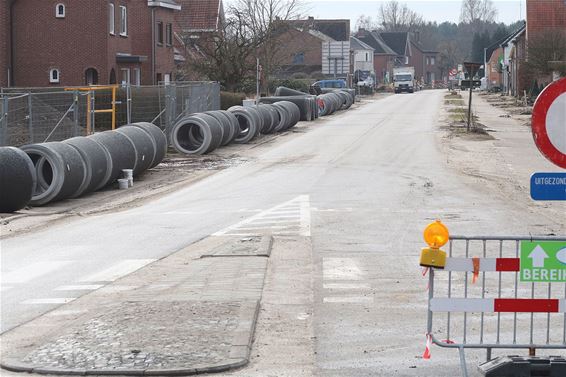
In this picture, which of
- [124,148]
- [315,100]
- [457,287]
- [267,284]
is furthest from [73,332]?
[315,100]

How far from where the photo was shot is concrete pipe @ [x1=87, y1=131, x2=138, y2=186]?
23531 mm

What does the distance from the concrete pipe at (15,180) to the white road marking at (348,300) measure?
937cm

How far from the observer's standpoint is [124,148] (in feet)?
80.0

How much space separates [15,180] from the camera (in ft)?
59.9

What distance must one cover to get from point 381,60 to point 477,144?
431ft

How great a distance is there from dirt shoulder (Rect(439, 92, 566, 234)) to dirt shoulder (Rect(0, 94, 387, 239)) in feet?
21.0

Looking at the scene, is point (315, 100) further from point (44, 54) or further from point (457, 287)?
point (457, 287)

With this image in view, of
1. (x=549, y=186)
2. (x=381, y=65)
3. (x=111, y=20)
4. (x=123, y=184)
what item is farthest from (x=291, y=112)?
(x=381, y=65)

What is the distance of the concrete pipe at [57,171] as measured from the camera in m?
20.2

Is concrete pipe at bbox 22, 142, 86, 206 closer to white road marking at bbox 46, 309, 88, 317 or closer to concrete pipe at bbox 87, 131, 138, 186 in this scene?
concrete pipe at bbox 87, 131, 138, 186

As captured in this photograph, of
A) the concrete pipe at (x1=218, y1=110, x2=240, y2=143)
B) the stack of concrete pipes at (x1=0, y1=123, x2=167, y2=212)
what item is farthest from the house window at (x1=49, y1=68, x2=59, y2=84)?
the stack of concrete pipes at (x1=0, y1=123, x2=167, y2=212)

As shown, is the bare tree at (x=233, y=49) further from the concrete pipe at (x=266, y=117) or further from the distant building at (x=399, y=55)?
the distant building at (x=399, y=55)

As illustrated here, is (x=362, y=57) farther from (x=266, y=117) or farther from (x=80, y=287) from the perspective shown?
(x=80, y=287)

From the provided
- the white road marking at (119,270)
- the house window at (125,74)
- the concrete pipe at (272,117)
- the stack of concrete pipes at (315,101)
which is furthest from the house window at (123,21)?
the white road marking at (119,270)
